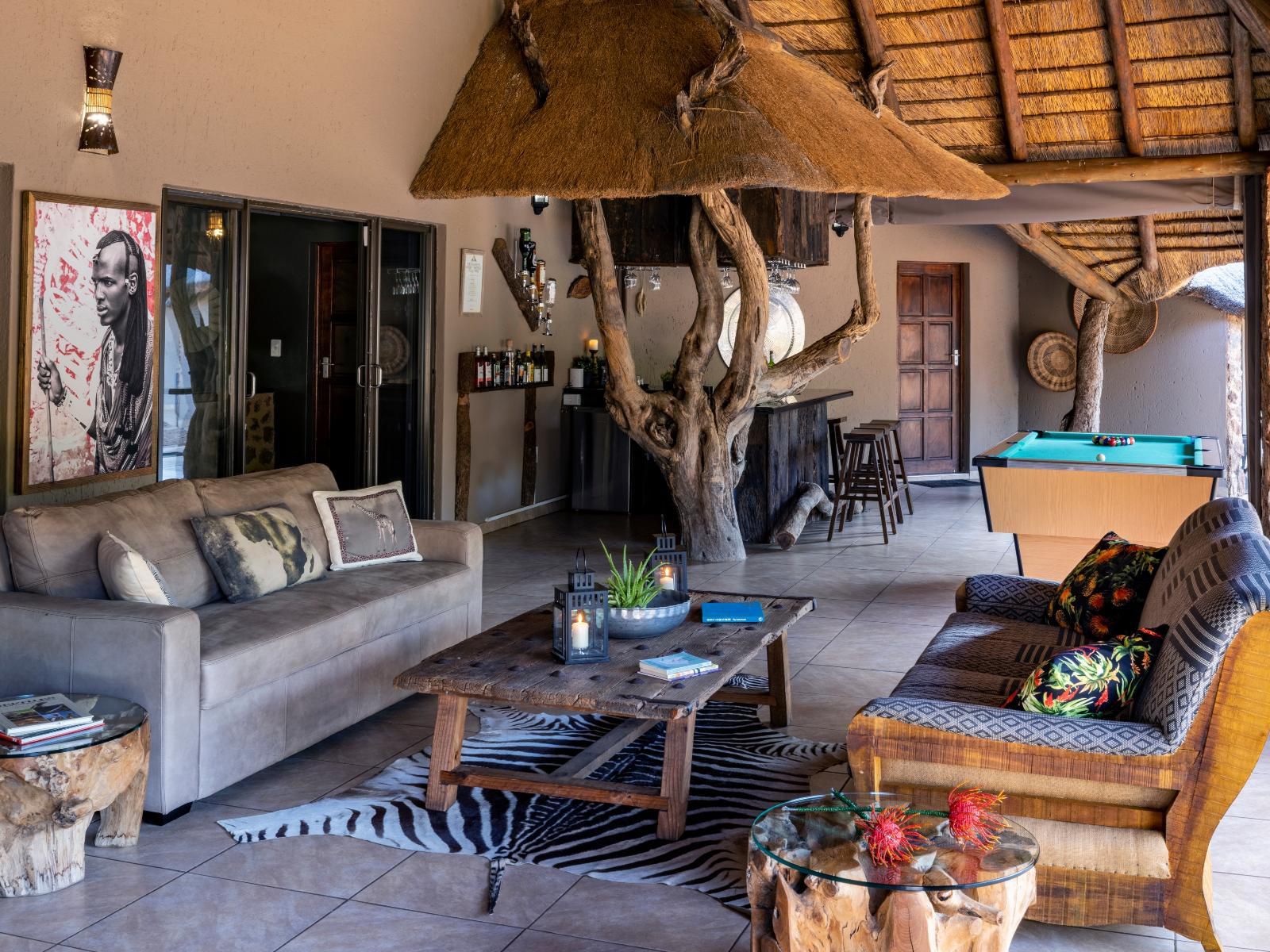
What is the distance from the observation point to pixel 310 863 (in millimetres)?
3438

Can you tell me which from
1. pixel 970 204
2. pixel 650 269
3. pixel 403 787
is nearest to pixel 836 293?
pixel 650 269

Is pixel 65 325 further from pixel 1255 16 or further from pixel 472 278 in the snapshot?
pixel 1255 16

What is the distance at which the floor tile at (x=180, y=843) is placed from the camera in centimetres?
345

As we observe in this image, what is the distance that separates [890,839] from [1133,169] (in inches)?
300

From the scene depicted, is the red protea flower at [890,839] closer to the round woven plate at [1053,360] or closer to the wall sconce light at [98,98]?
the wall sconce light at [98,98]

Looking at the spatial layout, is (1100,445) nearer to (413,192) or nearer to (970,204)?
(970,204)

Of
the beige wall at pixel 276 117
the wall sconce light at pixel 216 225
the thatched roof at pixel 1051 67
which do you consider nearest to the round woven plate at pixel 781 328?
the beige wall at pixel 276 117

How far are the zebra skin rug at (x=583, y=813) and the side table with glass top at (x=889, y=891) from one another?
2.71 feet

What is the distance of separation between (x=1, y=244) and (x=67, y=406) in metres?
0.72

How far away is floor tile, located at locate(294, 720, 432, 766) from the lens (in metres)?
4.35

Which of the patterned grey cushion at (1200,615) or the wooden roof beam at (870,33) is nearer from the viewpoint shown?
the patterned grey cushion at (1200,615)

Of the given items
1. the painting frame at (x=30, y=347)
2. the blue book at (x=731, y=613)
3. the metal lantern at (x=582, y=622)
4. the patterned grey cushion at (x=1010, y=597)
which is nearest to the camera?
the metal lantern at (x=582, y=622)

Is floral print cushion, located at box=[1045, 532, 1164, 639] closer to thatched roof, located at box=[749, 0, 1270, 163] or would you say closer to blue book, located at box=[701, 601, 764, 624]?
blue book, located at box=[701, 601, 764, 624]

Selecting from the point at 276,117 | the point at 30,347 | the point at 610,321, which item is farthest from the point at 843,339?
the point at 30,347
